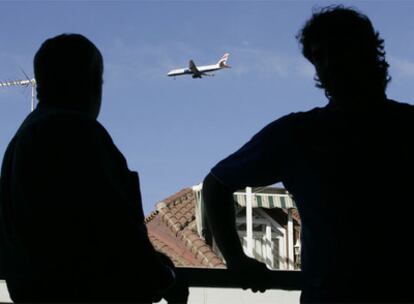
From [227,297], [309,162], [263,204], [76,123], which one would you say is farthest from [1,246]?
[263,204]

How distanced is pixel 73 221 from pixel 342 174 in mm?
522

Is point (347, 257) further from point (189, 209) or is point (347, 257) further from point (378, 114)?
point (189, 209)

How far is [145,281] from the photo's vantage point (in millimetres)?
1410

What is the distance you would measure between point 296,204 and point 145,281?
350 mm

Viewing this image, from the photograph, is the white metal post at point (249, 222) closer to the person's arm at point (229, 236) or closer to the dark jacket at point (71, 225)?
the person's arm at point (229, 236)

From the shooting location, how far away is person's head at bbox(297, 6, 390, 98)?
5.34 ft

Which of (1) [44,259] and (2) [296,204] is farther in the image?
(2) [296,204]

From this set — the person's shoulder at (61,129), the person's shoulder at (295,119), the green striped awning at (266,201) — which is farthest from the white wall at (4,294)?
the green striped awning at (266,201)

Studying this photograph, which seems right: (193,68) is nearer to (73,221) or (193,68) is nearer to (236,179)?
(236,179)

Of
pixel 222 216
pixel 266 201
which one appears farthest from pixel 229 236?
pixel 266 201

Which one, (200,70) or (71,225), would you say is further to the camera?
(200,70)

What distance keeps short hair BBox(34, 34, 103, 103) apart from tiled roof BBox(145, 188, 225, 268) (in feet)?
30.4

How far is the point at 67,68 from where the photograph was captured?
5.02 feet

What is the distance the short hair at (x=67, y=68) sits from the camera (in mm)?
1522
